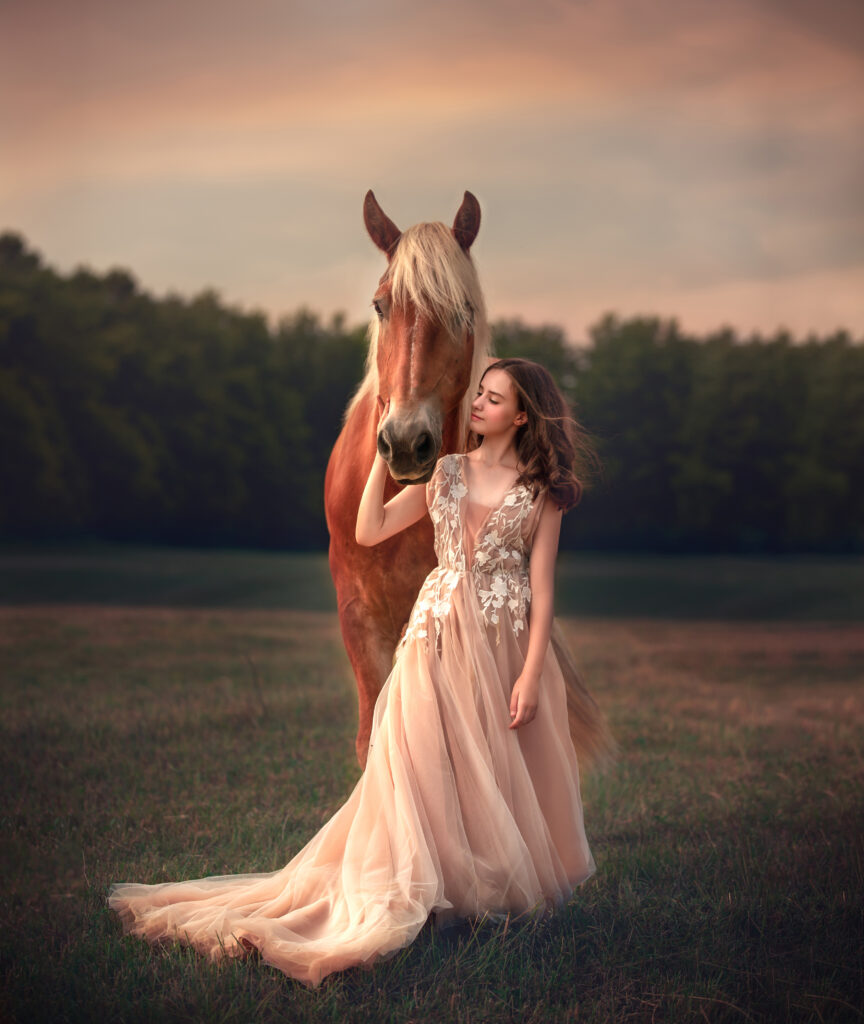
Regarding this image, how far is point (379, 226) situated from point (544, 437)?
1016mm

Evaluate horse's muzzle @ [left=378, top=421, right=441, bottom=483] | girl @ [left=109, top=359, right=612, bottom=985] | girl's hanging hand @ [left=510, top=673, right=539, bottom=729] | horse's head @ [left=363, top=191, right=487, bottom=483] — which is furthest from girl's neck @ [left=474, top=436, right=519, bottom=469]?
girl's hanging hand @ [left=510, top=673, right=539, bottom=729]

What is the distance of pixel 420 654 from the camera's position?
2895mm

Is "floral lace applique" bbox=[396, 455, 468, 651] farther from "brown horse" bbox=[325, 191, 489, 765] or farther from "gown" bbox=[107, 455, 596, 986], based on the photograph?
"brown horse" bbox=[325, 191, 489, 765]

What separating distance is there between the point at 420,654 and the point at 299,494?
16225 millimetres

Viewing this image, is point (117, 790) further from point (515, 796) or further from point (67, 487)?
point (67, 487)

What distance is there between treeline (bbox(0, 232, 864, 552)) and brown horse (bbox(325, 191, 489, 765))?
45.8ft

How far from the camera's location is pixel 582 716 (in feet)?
11.7

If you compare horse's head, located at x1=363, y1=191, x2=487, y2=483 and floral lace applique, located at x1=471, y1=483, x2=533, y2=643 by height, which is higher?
horse's head, located at x1=363, y1=191, x2=487, y2=483

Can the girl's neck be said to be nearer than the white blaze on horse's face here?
No

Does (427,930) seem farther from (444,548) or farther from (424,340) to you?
(424,340)

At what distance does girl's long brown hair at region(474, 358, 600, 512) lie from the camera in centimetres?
290

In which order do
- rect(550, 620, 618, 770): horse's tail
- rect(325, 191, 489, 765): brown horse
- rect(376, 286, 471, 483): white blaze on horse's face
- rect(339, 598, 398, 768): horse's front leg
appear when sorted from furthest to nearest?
1. rect(339, 598, 398, 768): horse's front leg
2. rect(550, 620, 618, 770): horse's tail
3. rect(325, 191, 489, 765): brown horse
4. rect(376, 286, 471, 483): white blaze on horse's face

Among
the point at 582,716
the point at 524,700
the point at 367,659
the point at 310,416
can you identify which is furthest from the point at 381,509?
the point at 310,416

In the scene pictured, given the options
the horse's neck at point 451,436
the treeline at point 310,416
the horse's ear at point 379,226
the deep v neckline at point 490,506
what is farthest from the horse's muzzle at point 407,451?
the treeline at point 310,416
